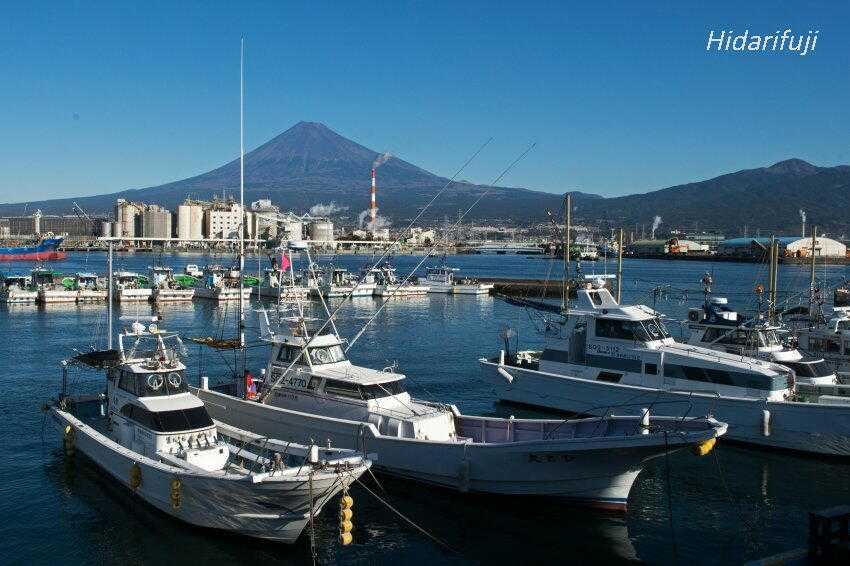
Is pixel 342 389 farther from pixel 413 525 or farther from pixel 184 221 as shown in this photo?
pixel 184 221

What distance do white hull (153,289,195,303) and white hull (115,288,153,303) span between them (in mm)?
599

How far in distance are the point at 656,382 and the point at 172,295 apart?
44182 millimetres

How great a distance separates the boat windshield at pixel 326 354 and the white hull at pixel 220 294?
39746mm

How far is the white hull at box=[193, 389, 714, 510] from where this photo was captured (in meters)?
13.1

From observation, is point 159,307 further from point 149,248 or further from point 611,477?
point 149,248

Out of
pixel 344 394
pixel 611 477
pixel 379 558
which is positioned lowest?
pixel 379 558

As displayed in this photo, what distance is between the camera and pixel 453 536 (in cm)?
1284

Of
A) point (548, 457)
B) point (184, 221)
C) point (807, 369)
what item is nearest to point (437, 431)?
point (548, 457)

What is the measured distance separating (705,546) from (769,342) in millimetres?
9736

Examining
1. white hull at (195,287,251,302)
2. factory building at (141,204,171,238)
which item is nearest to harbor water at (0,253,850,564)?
white hull at (195,287,251,302)

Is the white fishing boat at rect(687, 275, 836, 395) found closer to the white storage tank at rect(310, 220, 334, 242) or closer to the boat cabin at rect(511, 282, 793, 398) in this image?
the boat cabin at rect(511, 282, 793, 398)

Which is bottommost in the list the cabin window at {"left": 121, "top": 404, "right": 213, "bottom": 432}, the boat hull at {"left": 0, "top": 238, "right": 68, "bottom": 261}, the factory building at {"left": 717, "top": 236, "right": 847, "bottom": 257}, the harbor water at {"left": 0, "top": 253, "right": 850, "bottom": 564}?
the harbor water at {"left": 0, "top": 253, "right": 850, "bottom": 564}

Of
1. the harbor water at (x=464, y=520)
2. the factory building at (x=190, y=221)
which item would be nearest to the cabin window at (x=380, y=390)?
the harbor water at (x=464, y=520)

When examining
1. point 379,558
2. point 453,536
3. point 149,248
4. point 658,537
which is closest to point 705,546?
point 658,537
